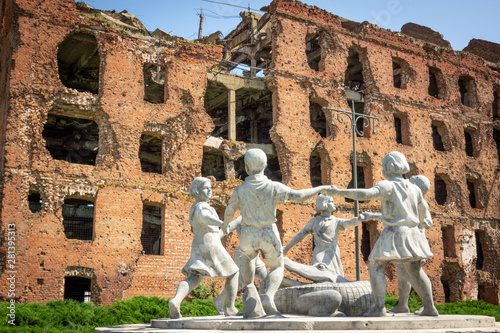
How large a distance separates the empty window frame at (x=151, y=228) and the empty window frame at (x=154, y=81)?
5224 millimetres

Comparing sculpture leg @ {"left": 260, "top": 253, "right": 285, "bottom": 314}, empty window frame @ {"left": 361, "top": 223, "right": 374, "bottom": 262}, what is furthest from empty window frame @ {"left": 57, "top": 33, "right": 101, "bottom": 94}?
sculpture leg @ {"left": 260, "top": 253, "right": 285, "bottom": 314}

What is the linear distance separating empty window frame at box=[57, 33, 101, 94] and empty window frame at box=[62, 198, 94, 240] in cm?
516

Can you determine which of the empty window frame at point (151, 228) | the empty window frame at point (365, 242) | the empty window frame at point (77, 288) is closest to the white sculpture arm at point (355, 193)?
the empty window frame at point (77, 288)

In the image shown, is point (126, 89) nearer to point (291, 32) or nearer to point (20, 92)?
point (20, 92)

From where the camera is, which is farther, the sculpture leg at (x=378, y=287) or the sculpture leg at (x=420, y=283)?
the sculpture leg at (x=420, y=283)

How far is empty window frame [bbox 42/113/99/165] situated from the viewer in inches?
925

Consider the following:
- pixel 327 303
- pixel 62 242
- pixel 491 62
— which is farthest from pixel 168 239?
pixel 491 62

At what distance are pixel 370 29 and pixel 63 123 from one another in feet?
48.9

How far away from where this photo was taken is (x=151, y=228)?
1051 inches

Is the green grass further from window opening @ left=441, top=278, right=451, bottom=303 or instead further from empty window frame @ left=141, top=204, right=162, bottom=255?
window opening @ left=441, top=278, right=451, bottom=303

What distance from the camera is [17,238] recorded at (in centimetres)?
1700

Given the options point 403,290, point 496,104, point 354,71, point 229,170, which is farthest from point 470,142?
point 403,290

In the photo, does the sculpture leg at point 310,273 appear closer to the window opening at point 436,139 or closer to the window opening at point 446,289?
the window opening at point 446,289

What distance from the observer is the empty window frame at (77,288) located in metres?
21.8
